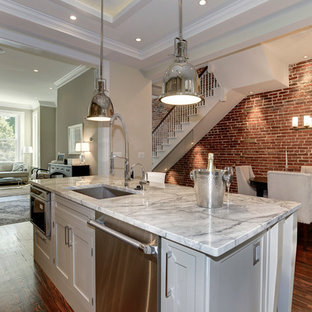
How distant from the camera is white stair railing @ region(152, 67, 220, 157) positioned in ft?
17.7

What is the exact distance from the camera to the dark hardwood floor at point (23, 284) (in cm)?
206

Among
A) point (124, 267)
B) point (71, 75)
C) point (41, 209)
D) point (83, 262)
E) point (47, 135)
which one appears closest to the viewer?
point (124, 267)

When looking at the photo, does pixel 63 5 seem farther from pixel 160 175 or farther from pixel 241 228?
pixel 241 228

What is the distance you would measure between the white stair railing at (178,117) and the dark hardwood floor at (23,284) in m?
4.24

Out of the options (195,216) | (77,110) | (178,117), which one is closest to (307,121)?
(178,117)

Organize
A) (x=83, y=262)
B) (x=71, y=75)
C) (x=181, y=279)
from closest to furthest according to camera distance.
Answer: (x=181, y=279)
(x=83, y=262)
(x=71, y=75)

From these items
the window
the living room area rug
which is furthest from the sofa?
the living room area rug

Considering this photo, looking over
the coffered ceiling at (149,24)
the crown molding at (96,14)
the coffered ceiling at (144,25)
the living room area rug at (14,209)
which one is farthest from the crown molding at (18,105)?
the crown molding at (96,14)

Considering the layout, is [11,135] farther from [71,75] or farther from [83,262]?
[83,262]

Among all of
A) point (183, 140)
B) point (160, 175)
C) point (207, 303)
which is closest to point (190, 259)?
point (207, 303)

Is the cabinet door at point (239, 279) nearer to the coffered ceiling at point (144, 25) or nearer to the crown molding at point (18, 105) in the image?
the coffered ceiling at point (144, 25)

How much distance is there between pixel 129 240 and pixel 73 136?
502 centimetres

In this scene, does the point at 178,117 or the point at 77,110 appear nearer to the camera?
the point at 77,110

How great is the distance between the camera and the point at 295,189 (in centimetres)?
310
